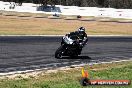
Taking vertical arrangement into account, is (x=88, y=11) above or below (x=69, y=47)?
below

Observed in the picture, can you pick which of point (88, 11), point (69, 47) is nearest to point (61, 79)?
point (69, 47)

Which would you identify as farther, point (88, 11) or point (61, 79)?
point (88, 11)

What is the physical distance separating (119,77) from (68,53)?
22.2ft

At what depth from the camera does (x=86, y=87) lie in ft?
39.0

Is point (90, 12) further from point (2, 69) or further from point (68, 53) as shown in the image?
point (2, 69)

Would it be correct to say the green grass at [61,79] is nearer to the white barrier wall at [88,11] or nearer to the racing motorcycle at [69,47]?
the racing motorcycle at [69,47]

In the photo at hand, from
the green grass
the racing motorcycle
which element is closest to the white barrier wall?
the racing motorcycle

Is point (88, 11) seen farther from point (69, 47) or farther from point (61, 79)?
point (61, 79)

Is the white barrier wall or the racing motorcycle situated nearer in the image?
the racing motorcycle

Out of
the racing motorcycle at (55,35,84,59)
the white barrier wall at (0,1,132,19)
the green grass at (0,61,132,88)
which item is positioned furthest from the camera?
the white barrier wall at (0,1,132,19)

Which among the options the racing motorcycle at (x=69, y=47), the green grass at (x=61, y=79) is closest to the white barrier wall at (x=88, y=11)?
the racing motorcycle at (x=69, y=47)

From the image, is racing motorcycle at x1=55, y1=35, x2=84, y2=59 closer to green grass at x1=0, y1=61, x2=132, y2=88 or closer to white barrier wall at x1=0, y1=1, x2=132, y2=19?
green grass at x1=0, y1=61, x2=132, y2=88

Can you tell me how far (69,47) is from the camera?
2105 cm

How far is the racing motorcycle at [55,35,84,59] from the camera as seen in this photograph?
20.8 meters
